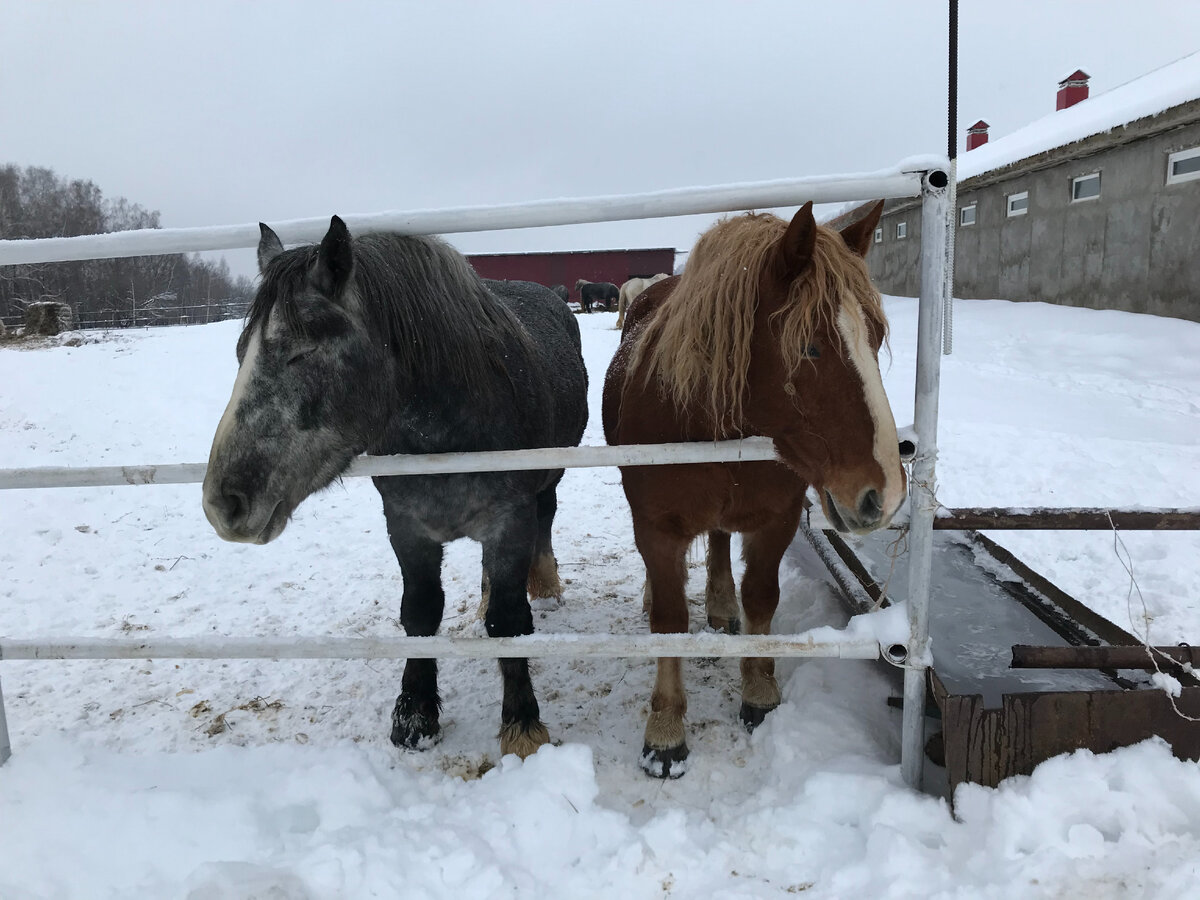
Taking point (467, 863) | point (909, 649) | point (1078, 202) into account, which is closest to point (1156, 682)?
point (909, 649)

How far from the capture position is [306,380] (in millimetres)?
1779

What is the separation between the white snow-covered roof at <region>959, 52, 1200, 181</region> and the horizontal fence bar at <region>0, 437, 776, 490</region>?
11.9m

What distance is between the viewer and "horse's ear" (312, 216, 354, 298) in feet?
5.66

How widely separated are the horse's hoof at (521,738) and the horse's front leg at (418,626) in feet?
0.99

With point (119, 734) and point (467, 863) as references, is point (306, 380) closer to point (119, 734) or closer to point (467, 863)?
point (467, 863)

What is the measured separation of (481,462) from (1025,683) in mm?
2066

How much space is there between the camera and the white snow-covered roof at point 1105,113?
33.0ft

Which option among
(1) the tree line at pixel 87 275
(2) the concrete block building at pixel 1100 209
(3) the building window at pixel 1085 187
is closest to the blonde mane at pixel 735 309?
(2) the concrete block building at pixel 1100 209

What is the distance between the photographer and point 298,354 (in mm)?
1770

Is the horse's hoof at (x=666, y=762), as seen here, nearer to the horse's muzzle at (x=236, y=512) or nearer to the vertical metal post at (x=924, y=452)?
the vertical metal post at (x=924, y=452)

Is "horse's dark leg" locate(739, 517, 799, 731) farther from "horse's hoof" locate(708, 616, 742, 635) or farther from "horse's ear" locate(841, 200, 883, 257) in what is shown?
"horse's ear" locate(841, 200, 883, 257)

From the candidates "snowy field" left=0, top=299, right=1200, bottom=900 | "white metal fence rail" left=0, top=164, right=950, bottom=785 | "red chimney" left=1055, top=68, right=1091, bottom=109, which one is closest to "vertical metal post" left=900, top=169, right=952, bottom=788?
"white metal fence rail" left=0, top=164, right=950, bottom=785

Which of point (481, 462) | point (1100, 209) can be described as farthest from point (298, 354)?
point (1100, 209)

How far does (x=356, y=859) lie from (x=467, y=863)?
278mm
